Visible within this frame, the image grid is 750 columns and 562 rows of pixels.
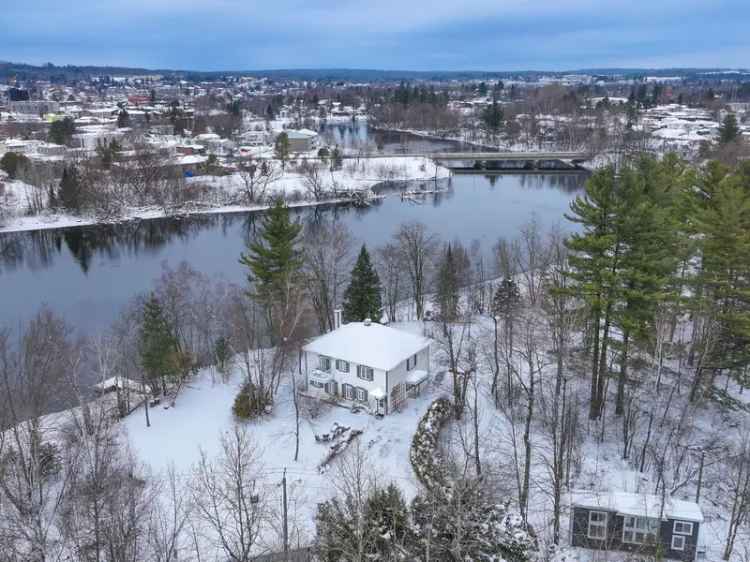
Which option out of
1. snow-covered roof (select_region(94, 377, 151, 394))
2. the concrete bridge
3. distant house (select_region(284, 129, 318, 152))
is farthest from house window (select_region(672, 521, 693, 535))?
distant house (select_region(284, 129, 318, 152))

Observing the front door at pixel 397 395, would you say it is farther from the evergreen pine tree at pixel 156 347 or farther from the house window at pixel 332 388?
the evergreen pine tree at pixel 156 347

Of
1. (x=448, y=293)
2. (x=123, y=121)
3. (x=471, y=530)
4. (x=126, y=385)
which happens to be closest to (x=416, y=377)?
(x=448, y=293)

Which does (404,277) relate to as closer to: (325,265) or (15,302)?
(325,265)

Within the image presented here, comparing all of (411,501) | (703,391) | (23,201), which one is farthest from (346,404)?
(23,201)

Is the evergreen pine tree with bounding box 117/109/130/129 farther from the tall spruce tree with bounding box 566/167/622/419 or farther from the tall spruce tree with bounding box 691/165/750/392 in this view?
the tall spruce tree with bounding box 691/165/750/392

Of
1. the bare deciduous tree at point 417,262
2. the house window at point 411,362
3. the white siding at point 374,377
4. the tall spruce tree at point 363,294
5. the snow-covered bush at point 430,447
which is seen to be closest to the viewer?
the snow-covered bush at point 430,447

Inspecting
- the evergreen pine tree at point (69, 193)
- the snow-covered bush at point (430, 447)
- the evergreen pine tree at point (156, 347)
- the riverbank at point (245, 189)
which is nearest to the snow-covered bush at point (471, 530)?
the snow-covered bush at point (430, 447)
